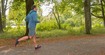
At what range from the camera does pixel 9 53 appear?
1192 cm

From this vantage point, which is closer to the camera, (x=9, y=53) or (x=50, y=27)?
(x=9, y=53)

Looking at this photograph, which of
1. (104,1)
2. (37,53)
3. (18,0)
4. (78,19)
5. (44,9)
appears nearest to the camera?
(37,53)

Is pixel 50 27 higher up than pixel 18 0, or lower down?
lower down

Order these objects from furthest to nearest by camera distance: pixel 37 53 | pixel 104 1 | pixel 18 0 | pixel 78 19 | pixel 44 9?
pixel 78 19 → pixel 44 9 → pixel 104 1 → pixel 18 0 → pixel 37 53

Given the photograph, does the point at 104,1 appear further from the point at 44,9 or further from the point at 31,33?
the point at 31,33

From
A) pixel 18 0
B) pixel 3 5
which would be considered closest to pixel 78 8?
pixel 3 5

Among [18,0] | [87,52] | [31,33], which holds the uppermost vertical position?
[18,0]

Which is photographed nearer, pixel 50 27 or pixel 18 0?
pixel 18 0

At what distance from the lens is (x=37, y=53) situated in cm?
1136

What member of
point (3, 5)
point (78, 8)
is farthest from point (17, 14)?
point (78, 8)

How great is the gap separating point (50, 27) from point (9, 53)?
28236 mm

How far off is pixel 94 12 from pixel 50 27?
6593 mm

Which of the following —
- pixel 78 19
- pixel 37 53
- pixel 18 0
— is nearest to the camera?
pixel 37 53

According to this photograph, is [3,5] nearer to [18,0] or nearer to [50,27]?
[50,27]
